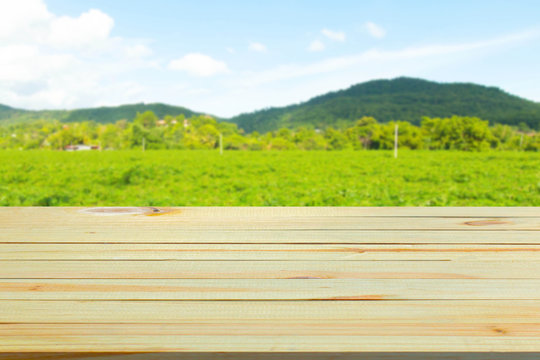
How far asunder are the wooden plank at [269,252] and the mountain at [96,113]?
14500 cm

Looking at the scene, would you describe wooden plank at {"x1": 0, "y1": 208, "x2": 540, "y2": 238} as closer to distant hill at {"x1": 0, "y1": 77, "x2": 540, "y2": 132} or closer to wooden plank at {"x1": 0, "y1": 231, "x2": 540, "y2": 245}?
wooden plank at {"x1": 0, "y1": 231, "x2": 540, "y2": 245}

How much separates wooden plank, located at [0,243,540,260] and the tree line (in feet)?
214

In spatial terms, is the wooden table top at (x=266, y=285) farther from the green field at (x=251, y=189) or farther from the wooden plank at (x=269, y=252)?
the green field at (x=251, y=189)

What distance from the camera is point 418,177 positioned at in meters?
15.0

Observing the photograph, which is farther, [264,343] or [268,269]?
[268,269]

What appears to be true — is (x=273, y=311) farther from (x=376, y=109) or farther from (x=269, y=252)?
(x=376, y=109)

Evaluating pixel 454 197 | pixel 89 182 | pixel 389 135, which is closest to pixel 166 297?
pixel 454 197

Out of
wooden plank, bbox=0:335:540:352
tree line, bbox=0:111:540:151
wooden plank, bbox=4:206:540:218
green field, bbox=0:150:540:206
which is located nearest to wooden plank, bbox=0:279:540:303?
wooden plank, bbox=0:335:540:352

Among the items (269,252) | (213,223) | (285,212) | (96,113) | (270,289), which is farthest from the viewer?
(96,113)

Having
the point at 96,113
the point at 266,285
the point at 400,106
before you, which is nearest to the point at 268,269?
the point at 266,285

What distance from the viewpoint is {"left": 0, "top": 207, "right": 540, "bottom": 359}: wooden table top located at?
728 mm

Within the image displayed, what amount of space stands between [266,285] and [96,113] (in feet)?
520

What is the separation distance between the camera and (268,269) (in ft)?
3.09

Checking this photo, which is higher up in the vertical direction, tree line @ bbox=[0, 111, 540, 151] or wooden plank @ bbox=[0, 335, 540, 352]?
tree line @ bbox=[0, 111, 540, 151]
